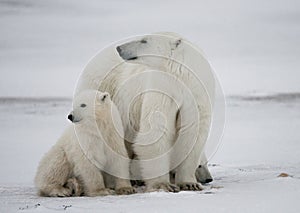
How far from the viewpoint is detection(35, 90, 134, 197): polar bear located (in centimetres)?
464

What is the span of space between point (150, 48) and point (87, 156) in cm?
113

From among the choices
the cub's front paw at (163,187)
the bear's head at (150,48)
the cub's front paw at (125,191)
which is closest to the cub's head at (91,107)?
the bear's head at (150,48)

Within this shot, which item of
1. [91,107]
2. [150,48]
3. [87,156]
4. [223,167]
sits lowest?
[223,167]

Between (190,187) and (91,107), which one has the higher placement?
(91,107)

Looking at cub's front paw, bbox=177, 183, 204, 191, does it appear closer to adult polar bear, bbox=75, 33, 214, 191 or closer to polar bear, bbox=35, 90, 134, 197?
adult polar bear, bbox=75, 33, 214, 191

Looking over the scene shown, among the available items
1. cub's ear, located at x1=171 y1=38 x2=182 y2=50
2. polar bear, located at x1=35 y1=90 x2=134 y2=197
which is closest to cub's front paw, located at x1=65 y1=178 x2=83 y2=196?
polar bear, located at x1=35 y1=90 x2=134 y2=197

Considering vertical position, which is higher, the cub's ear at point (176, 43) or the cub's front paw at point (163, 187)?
the cub's ear at point (176, 43)

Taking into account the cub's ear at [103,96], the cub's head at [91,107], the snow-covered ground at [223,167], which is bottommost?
the snow-covered ground at [223,167]

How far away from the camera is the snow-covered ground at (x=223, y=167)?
3.72 m

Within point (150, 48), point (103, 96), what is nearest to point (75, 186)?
point (103, 96)

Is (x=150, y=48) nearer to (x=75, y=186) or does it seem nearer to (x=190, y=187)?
(x=190, y=187)

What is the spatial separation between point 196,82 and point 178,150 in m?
0.61

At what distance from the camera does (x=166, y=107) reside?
4516 millimetres

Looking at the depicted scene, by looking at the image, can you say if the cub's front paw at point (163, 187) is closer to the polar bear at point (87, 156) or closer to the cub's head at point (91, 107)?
the polar bear at point (87, 156)
